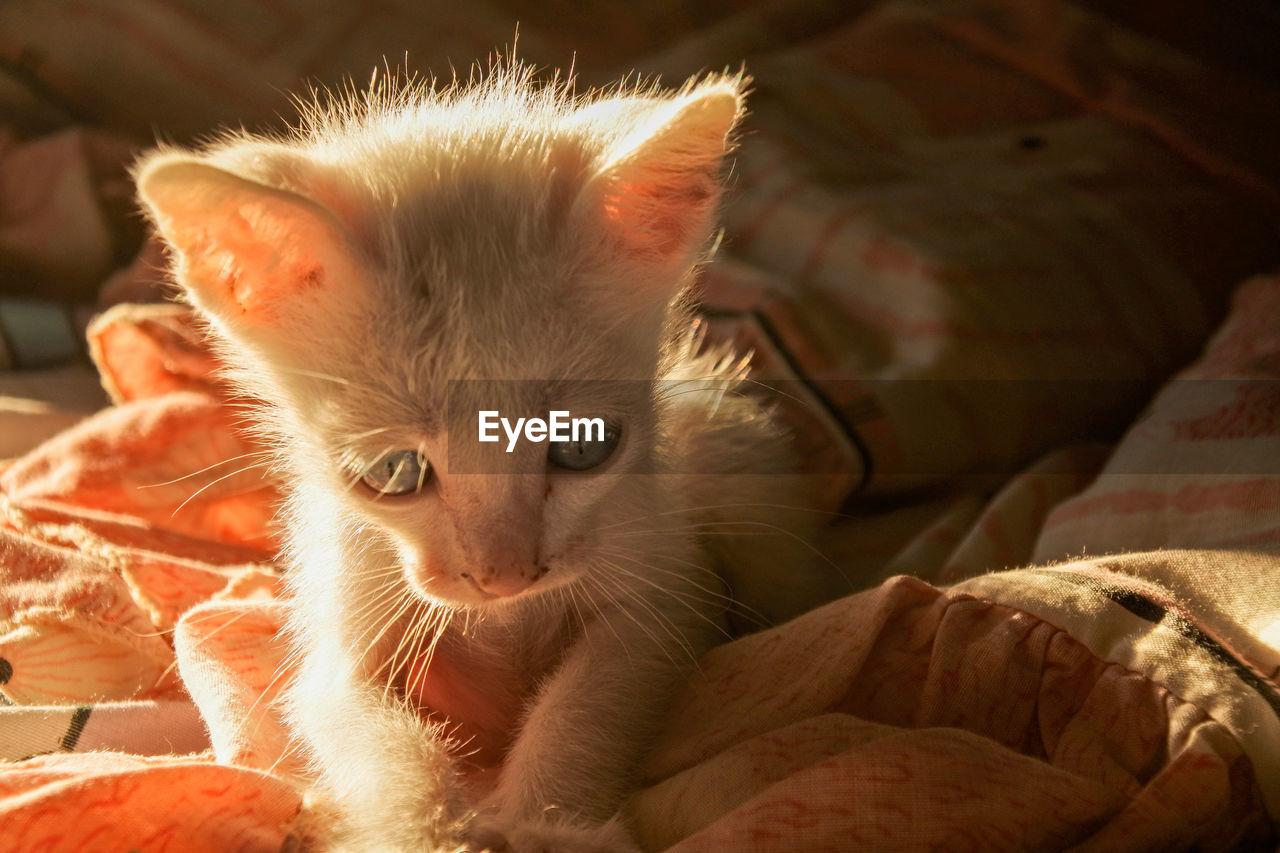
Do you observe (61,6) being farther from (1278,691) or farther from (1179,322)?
(1278,691)

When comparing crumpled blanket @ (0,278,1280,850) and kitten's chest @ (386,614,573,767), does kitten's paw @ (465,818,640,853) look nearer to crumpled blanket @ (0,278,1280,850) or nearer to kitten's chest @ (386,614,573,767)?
crumpled blanket @ (0,278,1280,850)

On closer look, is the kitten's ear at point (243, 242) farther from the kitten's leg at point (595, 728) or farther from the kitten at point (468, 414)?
the kitten's leg at point (595, 728)

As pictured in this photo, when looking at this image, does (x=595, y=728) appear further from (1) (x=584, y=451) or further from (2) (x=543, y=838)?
(1) (x=584, y=451)

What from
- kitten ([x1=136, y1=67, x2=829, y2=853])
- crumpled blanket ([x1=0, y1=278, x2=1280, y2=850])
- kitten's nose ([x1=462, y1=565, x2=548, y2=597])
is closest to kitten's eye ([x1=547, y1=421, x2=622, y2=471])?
kitten ([x1=136, y1=67, x2=829, y2=853])

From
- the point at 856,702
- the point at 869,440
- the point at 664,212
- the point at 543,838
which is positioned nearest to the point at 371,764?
the point at 543,838

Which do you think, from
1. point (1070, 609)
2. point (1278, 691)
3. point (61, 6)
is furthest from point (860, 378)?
point (61, 6)

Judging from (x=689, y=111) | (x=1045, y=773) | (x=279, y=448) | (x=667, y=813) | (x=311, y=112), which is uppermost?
(x=311, y=112)

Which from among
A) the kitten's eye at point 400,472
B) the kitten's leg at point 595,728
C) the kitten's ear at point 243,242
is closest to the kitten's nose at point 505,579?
the kitten's eye at point 400,472
